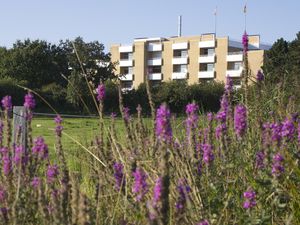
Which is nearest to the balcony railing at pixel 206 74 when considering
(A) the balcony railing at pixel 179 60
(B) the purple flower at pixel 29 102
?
(A) the balcony railing at pixel 179 60

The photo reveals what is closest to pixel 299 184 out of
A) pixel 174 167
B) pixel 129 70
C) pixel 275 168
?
pixel 275 168

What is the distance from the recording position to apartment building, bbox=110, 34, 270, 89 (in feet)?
239

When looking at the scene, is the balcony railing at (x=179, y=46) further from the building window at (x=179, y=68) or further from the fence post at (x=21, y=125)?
the fence post at (x=21, y=125)

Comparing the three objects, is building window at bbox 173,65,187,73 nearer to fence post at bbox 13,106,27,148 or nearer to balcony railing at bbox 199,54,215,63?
balcony railing at bbox 199,54,215,63

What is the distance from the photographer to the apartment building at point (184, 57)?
239ft

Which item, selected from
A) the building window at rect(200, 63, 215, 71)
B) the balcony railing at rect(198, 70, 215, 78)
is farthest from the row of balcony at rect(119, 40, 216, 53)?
the balcony railing at rect(198, 70, 215, 78)

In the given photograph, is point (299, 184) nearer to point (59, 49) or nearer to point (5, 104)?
point (5, 104)

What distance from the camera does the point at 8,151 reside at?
9.02 ft

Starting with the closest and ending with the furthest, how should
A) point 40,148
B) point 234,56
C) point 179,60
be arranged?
point 40,148 → point 234,56 → point 179,60

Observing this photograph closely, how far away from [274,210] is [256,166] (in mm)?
381

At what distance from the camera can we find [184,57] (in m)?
75.9

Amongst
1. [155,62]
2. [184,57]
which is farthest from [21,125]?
[155,62]

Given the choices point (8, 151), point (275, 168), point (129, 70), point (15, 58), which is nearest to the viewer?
point (275, 168)

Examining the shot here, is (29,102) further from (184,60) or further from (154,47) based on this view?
(154,47)
